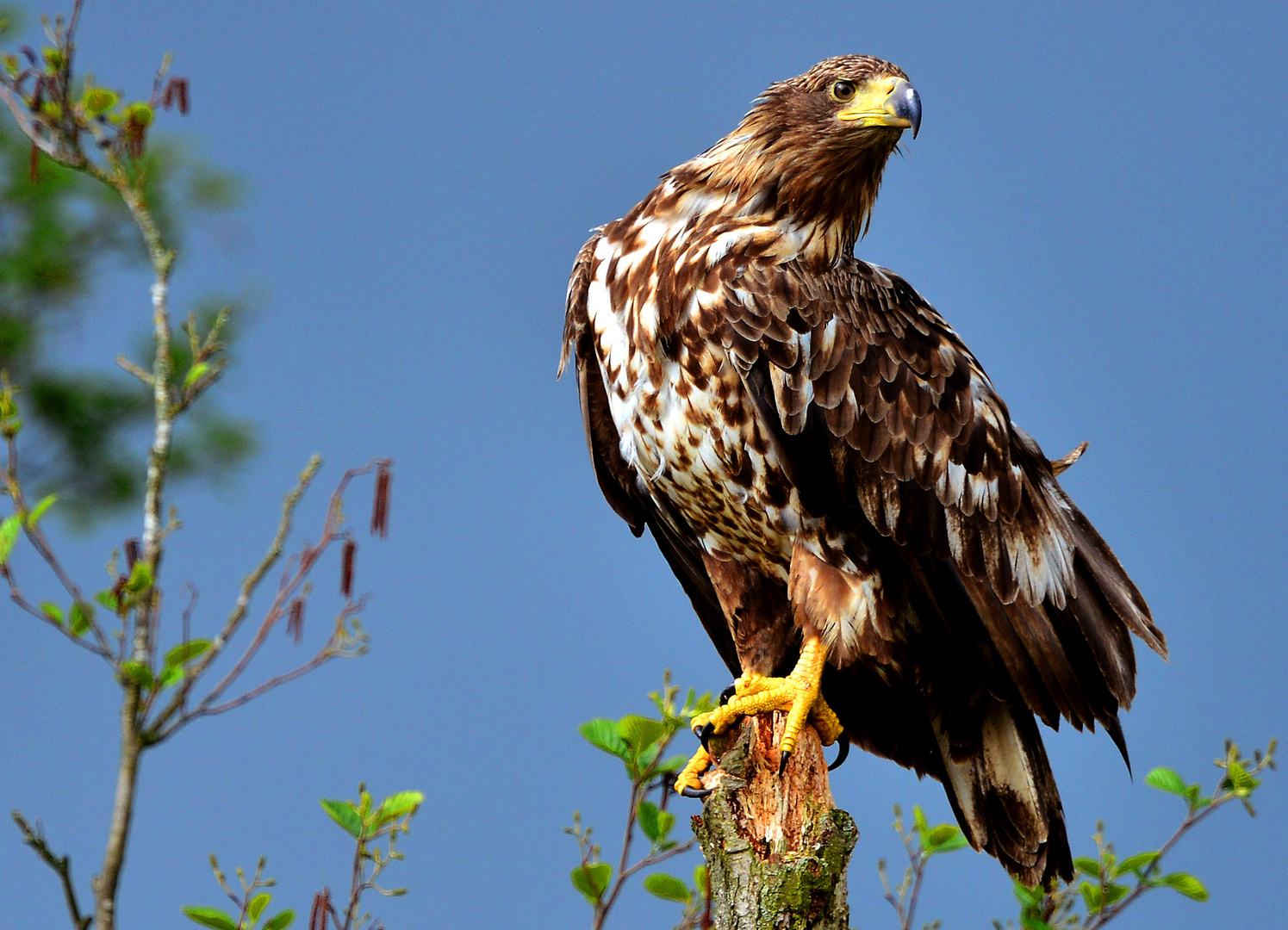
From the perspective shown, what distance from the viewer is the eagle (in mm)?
3178

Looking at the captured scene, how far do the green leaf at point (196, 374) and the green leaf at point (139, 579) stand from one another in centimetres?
49

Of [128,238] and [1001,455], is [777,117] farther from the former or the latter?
[128,238]

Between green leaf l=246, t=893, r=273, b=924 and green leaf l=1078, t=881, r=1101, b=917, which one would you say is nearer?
green leaf l=246, t=893, r=273, b=924

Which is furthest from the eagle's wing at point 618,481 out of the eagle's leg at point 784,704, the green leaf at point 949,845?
the green leaf at point 949,845

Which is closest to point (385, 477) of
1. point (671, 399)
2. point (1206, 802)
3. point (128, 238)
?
point (671, 399)

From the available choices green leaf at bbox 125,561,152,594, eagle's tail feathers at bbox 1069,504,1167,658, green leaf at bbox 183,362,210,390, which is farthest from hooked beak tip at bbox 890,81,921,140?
green leaf at bbox 125,561,152,594

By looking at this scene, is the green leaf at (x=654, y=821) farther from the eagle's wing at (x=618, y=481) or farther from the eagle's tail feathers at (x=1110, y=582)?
the eagle's tail feathers at (x=1110, y=582)

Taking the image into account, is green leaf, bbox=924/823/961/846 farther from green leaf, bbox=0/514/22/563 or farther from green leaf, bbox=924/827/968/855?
green leaf, bbox=0/514/22/563

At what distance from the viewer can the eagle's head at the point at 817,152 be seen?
3.27 metres

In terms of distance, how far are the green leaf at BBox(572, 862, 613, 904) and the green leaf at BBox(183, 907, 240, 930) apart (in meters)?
0.81

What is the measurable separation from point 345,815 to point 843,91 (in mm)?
2152

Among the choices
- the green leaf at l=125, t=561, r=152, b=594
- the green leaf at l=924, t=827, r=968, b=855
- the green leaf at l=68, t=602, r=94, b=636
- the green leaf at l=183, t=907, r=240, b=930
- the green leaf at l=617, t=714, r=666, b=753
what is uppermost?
the green leaf at l=125, t=561, r=152, b=594

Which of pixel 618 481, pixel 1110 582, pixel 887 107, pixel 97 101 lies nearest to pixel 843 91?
pixel 887 107

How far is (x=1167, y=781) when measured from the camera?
3.27 m
